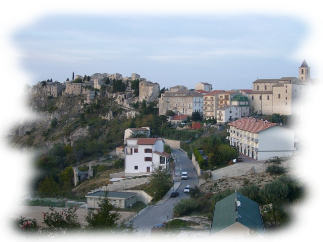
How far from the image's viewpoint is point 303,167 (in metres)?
24.7

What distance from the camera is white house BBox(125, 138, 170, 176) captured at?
31.5 meters

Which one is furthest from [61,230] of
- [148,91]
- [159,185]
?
[148,91]

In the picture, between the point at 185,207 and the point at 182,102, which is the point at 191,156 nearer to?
the point at 185,207

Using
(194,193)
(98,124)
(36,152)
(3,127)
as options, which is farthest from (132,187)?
(3,127)

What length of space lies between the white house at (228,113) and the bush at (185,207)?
2403 cm

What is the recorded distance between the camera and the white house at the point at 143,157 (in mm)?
31516

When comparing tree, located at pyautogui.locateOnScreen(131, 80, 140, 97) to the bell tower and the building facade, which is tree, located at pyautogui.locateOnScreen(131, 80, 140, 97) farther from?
the building facade

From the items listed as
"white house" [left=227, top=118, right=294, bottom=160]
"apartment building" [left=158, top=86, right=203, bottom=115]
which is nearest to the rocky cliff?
"apartment building" [left=158, top=86, right=203, bottom=115]

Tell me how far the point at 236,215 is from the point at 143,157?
1750 centimetres

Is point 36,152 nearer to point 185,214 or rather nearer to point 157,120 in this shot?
point 157,120

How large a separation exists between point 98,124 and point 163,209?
36.3 m

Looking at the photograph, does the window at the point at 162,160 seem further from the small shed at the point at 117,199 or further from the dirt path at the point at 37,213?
the dirt path at the point at 37,213

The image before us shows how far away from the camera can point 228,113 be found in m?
44.7

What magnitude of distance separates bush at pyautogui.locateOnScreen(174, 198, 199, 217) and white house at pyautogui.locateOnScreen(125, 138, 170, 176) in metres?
10.1
